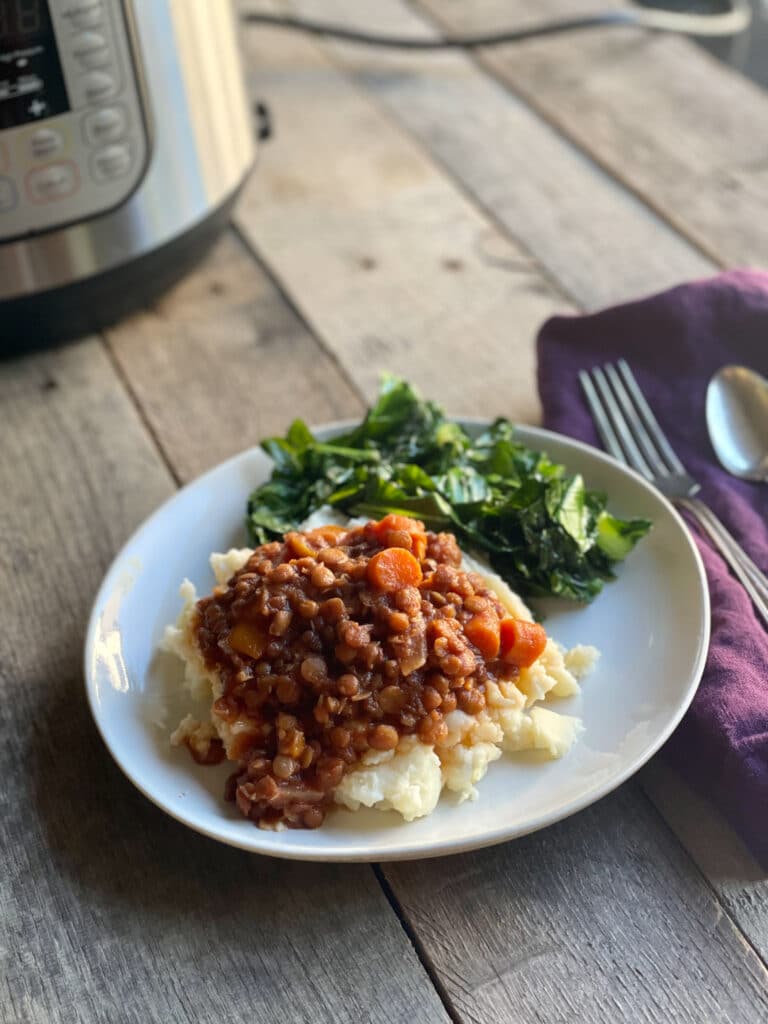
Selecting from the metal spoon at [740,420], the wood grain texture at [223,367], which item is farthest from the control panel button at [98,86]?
the metal spoon at [740,420]

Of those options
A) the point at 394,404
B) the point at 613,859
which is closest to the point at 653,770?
the point at 613,859

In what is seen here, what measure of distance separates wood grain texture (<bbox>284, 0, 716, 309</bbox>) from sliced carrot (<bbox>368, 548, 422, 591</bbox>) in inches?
37.7

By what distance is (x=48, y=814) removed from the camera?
120 cm

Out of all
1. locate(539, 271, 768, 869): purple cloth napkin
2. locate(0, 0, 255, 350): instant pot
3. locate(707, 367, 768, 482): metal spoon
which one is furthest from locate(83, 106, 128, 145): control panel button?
locate(707, 367, 768, 482): metal spoon

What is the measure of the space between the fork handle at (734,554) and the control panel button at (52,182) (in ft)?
3.31

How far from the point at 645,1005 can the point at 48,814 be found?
638 millimetres

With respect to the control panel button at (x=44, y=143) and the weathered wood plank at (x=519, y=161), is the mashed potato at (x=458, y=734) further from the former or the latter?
the weathered wood plank at (x=519, y=161)

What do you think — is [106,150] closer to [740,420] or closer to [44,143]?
[44,143]

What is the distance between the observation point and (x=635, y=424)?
160cm

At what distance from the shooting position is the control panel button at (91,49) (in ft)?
5.24

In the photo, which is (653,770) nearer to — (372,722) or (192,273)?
(372,722)

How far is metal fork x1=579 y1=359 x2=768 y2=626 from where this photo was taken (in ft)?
4.58

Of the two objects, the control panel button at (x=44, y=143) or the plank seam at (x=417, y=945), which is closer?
the plank seam at (x=417, y=945)

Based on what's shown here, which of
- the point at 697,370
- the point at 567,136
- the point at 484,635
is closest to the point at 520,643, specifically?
the point at 484,635
